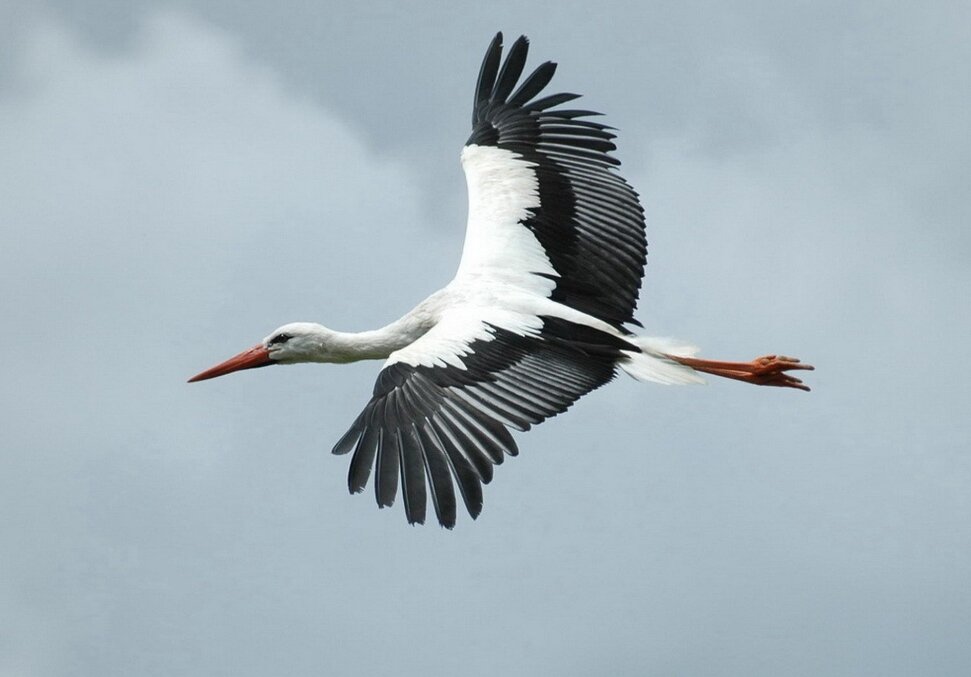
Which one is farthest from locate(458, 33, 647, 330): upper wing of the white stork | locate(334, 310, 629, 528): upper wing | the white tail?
locate(334, 310, 629, 528): upper wing

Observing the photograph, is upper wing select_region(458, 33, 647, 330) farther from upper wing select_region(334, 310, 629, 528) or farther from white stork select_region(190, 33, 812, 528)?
upper wing select_region(334, 310, 629, 528)

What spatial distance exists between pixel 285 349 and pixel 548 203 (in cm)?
279

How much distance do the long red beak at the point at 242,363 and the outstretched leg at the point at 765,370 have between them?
4.32m

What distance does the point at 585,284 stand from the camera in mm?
15852

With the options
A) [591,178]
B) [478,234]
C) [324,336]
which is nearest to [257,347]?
[324,336]

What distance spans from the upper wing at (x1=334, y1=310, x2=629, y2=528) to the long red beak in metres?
2.73

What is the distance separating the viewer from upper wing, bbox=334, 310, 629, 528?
12.8 metres

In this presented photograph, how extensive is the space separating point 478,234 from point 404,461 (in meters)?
3.90

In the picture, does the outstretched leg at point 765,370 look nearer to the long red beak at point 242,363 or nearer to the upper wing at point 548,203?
the upper wing at point 548,203

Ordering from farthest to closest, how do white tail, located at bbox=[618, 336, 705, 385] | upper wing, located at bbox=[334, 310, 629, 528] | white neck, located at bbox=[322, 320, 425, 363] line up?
white neck, located at bbox=[322, 320, 425, 363]
white tail, located at bbox=[618, 336, 705, 385]
upper wing, located at bbox=[334, 310, 629, 528]

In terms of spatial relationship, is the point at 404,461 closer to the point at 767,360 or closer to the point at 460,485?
the point at 460,485

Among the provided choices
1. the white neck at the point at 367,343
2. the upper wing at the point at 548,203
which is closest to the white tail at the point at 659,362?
the upper wing at the point at 548,203

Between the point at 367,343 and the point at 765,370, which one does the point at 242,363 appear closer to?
the point at 367,343

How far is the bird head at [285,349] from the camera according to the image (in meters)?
16.4
